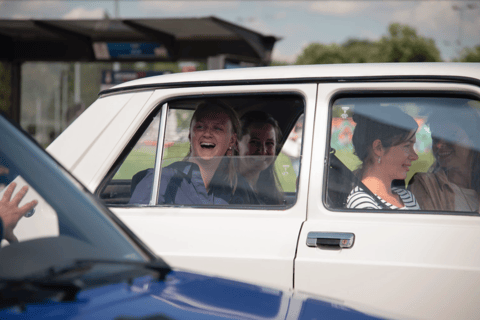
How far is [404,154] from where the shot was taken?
236cm

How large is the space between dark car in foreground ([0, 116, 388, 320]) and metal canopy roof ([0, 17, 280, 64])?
7.21 meters

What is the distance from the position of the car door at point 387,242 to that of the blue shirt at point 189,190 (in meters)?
0.39

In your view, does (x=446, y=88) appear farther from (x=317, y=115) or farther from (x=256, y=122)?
(x=256, y=122)

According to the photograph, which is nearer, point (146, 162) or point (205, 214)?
point (205, 214)

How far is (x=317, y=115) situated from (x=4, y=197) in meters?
1.36

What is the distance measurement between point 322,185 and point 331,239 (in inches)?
9.9

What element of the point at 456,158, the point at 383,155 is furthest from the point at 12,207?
the point at 456,158

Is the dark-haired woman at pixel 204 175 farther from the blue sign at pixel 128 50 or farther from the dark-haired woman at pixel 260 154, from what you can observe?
the blue sign at pixel 128 50

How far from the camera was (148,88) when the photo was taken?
2480 millimetres

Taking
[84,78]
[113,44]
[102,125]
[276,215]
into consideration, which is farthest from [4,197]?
Answer: [84,78]

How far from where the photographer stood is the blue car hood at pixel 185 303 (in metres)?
1.07

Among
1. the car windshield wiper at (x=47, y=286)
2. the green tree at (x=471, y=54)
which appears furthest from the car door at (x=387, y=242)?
the green tree at (x=471, y=54)

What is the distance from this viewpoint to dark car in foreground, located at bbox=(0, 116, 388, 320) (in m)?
1.10

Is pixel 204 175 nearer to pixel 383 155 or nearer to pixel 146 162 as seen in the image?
pixel 146 162
